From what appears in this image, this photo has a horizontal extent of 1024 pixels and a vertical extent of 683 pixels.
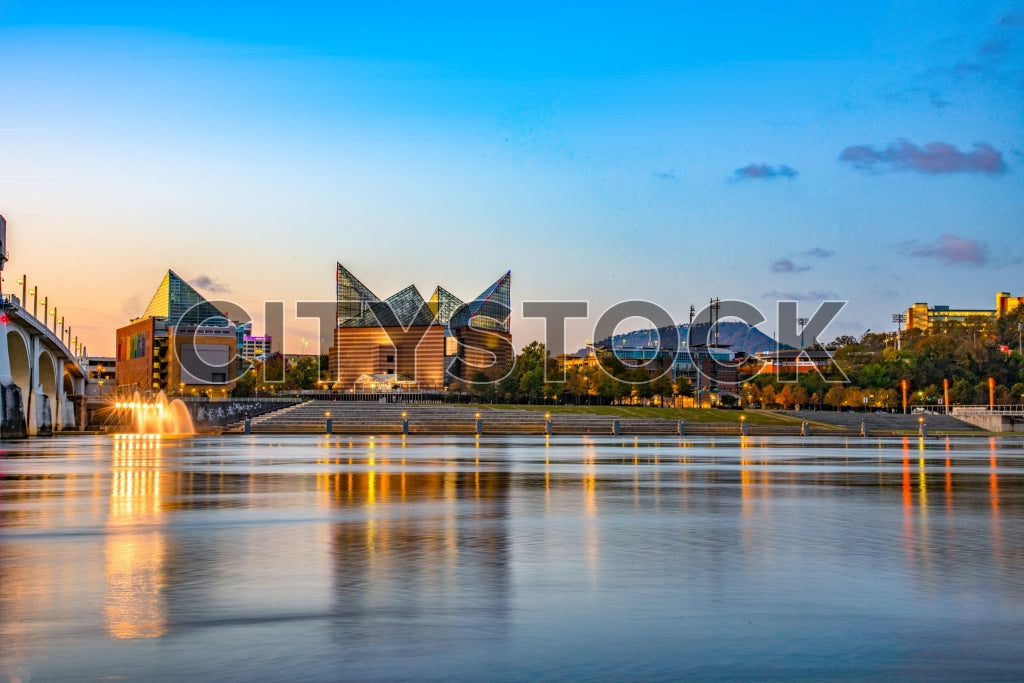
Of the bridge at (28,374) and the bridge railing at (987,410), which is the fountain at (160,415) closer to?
the bridge at (28,374)

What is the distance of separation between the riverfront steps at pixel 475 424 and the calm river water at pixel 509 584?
4748 cm

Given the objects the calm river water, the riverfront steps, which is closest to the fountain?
the riverfront steps

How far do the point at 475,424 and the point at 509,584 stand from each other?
218ft

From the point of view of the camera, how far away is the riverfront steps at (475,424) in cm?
7081

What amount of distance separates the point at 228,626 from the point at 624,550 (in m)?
4.92

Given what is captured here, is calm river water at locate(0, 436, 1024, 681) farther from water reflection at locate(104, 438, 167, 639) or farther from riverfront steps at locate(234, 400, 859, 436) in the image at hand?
riverfront steps at locate(234, 400, 859, 436)

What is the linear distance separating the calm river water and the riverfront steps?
47484 millimetres

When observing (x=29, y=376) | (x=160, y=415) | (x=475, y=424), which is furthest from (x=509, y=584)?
(x=160, y=415)

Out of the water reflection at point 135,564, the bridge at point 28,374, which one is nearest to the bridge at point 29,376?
the bridge at point 28,374

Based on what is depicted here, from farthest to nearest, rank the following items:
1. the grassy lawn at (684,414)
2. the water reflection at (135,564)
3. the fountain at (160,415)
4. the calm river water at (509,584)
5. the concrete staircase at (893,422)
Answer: the fountain at (160,415) < the grassy lawn at (684,414) < the concrete staircase at (893,422) < the water reflection at (135,564) < the calm river water at (509,584)

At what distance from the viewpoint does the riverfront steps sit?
70812 mm

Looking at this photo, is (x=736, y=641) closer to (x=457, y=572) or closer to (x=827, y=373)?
(x=457, y=572)

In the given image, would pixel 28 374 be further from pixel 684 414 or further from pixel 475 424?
pixel 684 414

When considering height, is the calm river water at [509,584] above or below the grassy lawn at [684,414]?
above
